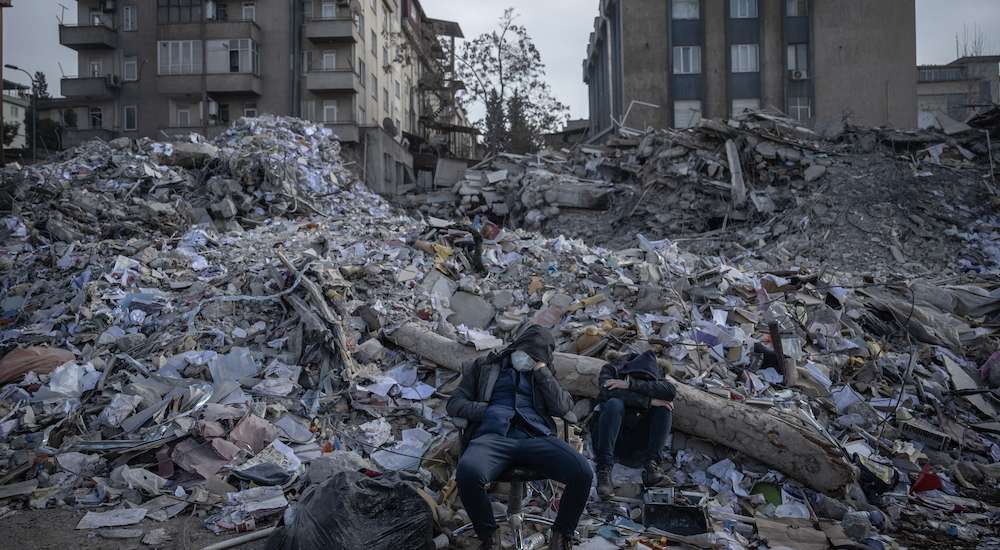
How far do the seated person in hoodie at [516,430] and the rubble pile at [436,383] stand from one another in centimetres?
31

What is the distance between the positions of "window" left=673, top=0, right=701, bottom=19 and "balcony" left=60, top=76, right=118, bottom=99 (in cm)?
2336

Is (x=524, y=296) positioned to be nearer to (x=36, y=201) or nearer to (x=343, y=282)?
(x=343, y=282)

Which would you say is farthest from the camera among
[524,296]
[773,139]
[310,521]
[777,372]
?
[773,139]

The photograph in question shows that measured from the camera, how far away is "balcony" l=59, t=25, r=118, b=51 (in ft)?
90.0

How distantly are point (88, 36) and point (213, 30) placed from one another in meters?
5.58

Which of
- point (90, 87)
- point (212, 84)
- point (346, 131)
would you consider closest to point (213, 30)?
point (212, 84)

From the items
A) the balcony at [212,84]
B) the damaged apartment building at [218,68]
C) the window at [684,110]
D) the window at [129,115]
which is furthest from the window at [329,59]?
the window at [684,110]

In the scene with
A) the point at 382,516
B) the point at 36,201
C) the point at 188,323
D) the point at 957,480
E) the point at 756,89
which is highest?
the point at 756,89

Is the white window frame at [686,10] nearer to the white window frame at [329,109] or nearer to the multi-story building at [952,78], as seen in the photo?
the white window frame at [329,109]

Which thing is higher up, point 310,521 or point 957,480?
point 310,521

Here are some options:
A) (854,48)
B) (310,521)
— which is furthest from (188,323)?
(854,48)

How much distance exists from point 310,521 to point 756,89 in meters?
26.8

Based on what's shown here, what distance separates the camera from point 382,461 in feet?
15.3

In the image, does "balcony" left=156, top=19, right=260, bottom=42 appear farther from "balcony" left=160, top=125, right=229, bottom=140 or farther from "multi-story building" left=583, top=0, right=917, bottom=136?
"multi-story building" left=583, top=0, right=917, bottom=136
